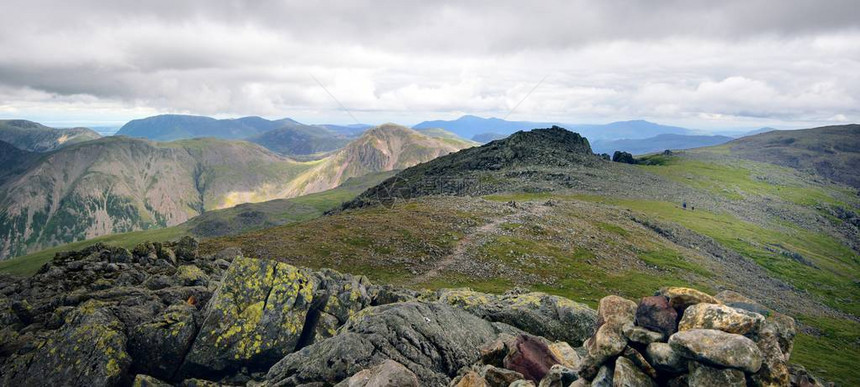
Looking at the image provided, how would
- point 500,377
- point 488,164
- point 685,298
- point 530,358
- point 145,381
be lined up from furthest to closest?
point 488,164, point 145,381, point 530,358, point 500,377, point 685,298

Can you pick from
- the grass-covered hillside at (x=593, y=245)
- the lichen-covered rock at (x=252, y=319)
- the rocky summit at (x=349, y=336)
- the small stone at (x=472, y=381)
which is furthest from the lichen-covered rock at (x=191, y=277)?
the grass-covered hillside at (x=593, y=245)

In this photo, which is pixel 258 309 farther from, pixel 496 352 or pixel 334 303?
pixel 496 352

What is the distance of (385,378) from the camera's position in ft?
47.3

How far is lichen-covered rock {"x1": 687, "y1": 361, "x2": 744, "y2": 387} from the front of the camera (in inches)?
457

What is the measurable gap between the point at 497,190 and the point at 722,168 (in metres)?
148

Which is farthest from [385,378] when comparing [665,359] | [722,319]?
[722,319]

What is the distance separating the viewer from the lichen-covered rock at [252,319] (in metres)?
20.7

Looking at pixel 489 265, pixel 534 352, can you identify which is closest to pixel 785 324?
pixel 534 352

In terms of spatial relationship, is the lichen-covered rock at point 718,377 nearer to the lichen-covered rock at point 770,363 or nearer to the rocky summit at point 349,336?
the rocky summit at point 349,336

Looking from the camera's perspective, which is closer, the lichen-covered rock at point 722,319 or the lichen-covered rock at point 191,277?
the lichen-covered rock at point 722,319

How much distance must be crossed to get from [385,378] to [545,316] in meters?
15.1

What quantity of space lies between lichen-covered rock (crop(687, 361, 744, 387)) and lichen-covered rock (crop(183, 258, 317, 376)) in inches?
744

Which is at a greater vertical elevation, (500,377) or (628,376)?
(628,376)

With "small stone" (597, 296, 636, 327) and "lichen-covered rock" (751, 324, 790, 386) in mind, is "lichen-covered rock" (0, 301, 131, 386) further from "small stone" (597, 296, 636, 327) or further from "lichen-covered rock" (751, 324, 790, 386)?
"lichen-covered rock" (751, 324, 790, 386)
